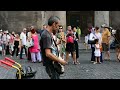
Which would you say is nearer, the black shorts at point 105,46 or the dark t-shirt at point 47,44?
the dark t-shirt at point 47,44

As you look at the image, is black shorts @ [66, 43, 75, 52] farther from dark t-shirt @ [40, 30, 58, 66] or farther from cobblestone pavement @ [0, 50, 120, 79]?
dark t-shirt @ [40, 30, 58, 66]

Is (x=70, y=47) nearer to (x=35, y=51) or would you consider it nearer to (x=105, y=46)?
(x=35, y=51)

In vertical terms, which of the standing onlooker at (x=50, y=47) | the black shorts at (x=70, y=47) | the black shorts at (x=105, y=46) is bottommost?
the black shorts at (x=105, y=46)

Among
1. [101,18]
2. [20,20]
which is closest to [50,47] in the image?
[20,20]

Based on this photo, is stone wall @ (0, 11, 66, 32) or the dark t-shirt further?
stone wall @ (0, 11, 66, 32)

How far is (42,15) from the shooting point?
30.5 metres

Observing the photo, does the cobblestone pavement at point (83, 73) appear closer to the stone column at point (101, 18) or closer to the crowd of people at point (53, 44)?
the crowd of people at point (53, 44)

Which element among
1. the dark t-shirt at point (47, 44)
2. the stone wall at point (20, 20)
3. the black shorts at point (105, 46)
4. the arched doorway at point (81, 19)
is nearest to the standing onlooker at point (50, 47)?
the dark t-shirt at point (47, 44)

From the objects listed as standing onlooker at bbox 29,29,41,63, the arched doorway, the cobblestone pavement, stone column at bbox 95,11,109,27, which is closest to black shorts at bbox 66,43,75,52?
the cobblestone pavement

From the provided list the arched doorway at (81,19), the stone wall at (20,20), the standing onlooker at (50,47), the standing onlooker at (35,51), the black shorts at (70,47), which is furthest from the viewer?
the arched doorway at (81,19)
